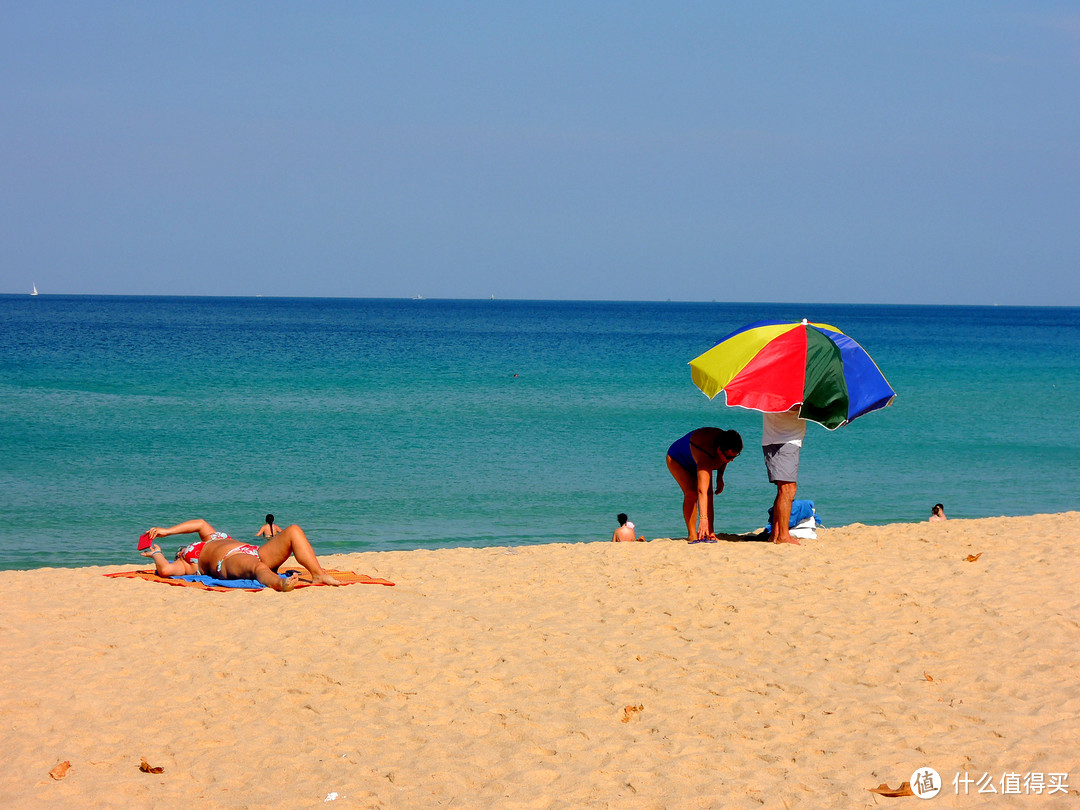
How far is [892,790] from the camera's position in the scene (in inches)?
159

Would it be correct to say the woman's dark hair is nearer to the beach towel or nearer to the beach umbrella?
the beach umbrella

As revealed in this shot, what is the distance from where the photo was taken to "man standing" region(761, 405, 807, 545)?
8.82 m

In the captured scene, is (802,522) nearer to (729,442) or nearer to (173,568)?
(729,442)

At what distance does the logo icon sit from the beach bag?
5.07 meters

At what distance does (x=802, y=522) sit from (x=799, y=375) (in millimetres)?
1964

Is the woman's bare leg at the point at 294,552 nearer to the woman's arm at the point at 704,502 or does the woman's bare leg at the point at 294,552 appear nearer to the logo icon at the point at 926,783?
the woman's arm at the point at 704,502

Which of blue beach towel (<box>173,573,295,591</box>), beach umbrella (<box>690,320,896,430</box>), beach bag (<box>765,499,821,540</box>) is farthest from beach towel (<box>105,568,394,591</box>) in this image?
beach bag (<box>765,499,821,540</box>)

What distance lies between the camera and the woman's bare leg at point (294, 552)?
25.1ft

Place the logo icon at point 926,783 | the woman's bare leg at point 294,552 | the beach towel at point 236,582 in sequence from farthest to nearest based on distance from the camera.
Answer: the beach towel at point 236,582 → the woman's bare leg at point 294,552 → the logo icon at point 926,783

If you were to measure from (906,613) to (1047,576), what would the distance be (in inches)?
66.5

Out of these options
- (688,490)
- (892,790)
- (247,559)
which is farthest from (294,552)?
(892,790)

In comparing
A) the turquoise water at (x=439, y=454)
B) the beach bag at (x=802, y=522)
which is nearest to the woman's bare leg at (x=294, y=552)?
the turquoise water at (x=439, y=454)

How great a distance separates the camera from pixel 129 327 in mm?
75562

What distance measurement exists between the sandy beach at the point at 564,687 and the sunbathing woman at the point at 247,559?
0.26 m
